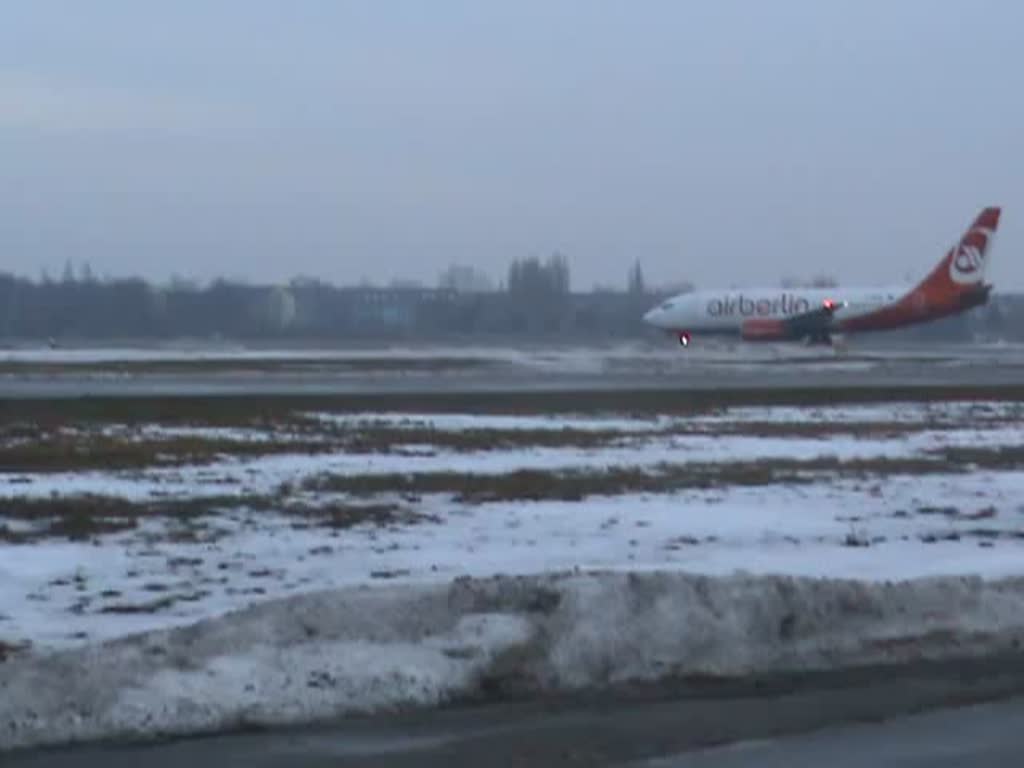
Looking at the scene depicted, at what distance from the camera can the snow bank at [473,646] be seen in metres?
9.44

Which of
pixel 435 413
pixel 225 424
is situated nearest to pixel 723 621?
pixel 225 424

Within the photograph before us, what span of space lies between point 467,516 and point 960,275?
70532mm

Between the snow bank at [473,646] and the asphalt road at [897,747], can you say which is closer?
the asphalt road at [897,747]

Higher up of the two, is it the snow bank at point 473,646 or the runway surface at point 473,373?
the snow bank at point 473,646

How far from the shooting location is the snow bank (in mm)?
9438

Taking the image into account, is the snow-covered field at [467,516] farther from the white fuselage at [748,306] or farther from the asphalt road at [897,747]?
the white fuselage at [748,306]

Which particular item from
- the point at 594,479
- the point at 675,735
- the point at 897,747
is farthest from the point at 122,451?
the point at 897,747

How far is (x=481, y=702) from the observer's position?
1001cm

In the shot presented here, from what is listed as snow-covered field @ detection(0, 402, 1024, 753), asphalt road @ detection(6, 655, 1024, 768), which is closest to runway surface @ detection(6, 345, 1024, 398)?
snow-covered field @ detection(0, 402, 1024, 753)

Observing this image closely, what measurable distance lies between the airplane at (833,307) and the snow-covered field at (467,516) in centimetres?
5780

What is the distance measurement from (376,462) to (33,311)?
502ft

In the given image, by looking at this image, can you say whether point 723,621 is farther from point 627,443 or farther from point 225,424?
point 225,424

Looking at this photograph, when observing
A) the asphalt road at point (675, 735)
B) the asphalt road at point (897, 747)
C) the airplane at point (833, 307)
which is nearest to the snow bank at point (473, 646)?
the asphalt road at point (675, 735)

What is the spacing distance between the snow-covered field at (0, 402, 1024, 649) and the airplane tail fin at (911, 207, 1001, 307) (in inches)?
2241
